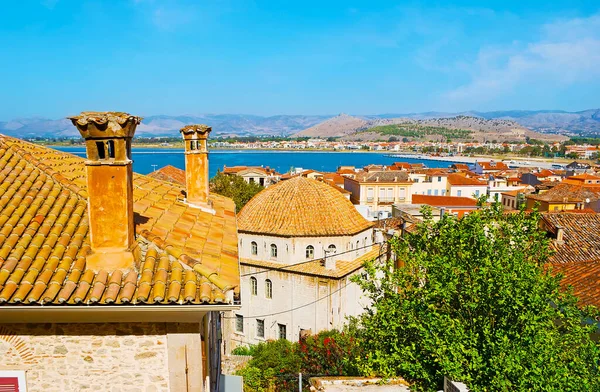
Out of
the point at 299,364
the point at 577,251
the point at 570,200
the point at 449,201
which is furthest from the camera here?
the point at 449,201

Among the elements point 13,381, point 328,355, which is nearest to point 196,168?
point 13,381

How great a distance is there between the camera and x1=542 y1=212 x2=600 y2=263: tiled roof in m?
19.6

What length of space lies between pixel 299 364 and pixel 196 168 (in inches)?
445

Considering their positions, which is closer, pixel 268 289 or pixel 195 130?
pixel 195 130

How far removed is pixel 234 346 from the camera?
25500 millimetres

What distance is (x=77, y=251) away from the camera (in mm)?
6070

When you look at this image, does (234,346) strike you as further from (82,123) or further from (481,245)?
(82,123)

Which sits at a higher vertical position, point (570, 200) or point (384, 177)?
point (384, 177)

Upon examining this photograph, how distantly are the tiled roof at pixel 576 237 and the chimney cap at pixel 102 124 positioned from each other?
18.7m

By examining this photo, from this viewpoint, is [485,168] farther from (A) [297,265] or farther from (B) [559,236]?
(A) [297,265]

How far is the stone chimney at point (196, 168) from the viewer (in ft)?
35.4

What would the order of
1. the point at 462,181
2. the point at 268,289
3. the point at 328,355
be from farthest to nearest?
the point at 462,181 < the point at 268,289 < the point at 328,355

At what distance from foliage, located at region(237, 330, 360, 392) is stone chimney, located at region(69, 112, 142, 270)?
40.0 ft

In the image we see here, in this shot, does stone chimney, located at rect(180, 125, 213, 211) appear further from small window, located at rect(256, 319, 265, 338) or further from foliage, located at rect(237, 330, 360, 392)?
small window, located at rect(256, 319, 265, 338)
